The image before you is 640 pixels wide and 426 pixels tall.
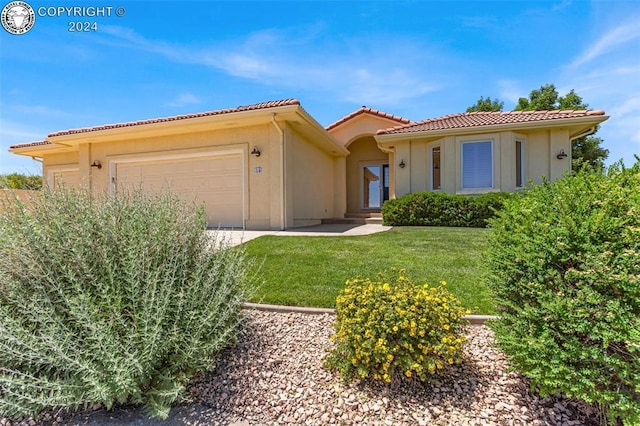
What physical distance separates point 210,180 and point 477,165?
1094 centimetres

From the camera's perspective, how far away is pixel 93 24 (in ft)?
27.9

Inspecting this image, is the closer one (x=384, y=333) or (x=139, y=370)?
(x=139, y=370)

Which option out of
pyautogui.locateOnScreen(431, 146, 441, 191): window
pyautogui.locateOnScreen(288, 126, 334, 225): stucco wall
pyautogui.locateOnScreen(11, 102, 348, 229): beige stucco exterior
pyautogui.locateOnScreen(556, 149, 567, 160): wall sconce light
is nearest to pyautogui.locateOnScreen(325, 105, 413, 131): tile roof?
pyautogui.locateOnScreen(288, 126, 334, 225): stucco wall

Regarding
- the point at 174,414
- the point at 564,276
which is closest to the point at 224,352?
the point at 174,414

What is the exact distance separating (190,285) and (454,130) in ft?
39.4

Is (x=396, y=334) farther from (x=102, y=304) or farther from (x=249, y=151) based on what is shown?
(x=249, y=151)

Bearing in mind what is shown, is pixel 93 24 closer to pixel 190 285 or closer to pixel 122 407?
pixel 190 285

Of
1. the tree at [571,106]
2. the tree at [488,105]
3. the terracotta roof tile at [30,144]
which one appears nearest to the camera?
the terracotta roof tile at [30,144]

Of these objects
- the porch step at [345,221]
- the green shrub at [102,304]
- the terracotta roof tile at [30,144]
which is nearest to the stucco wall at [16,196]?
the green shrub at [102,304]

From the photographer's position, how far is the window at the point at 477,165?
39.4 feet

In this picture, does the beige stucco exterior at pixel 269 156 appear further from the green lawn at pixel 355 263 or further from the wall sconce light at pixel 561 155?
the green lawn at pixel 355 263

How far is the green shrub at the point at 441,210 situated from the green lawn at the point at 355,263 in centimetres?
Answer: 286

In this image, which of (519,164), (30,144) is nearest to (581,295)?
(519,164)

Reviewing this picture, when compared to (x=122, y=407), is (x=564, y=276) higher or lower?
higher
